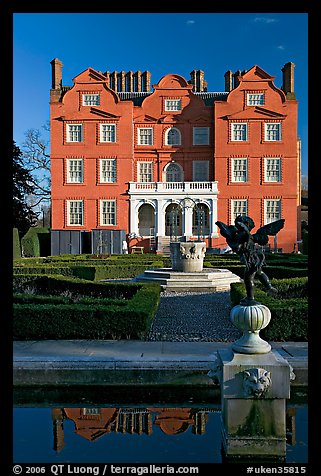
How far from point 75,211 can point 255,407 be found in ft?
104

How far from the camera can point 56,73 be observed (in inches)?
1470

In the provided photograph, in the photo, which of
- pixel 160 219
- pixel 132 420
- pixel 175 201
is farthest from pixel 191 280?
pixel 175 201

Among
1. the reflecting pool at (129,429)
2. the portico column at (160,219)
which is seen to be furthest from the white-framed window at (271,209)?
the reflecting pool at (129,429)

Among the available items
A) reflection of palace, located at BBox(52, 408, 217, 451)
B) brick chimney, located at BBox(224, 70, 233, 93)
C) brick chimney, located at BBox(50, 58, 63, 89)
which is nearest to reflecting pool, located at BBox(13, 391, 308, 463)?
reflection of palace, located at BBox(52, 408, 217, 451)

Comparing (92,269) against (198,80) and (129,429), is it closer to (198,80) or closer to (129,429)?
(129,429)

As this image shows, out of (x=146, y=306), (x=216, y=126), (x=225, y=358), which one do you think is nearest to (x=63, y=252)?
(x=216, y=126)

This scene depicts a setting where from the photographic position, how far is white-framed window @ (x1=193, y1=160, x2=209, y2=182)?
37.3 m

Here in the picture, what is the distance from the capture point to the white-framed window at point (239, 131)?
35.9 m

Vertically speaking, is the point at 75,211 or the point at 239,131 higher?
the point at 239,131

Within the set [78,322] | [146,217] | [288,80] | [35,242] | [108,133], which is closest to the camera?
[78,322]

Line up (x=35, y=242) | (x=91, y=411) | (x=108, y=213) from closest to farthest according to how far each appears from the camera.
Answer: (x=91, y=411), (x=35, y=242), (x=108, y=213)

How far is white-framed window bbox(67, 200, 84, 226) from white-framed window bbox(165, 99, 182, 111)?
9768 mm

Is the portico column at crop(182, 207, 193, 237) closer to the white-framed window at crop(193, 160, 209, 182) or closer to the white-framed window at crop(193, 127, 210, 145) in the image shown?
the white-framed window at crop(193, 160, 209, 182)
